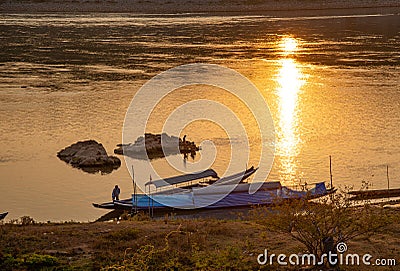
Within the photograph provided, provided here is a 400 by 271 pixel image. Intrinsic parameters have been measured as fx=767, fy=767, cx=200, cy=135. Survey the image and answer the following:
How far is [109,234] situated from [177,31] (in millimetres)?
59169

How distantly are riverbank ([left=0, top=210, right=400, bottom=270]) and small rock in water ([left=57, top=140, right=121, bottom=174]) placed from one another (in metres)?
10.3

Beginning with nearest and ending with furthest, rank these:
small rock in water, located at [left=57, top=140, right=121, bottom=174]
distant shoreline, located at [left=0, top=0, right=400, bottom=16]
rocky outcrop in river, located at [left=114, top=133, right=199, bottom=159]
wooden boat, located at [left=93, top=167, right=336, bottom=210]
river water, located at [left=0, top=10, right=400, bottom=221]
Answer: wooden boat, located at [left=93, top=167, right=336, bottom=210], river water, located at [left=0, top=10, right=400, bottom=221], small rock in water, located at [left=57, top=140, right=121, bottom=174], rocky outcrop in river, located at [left=114, top=133, right=199, bottom=159], distant shoreline, located at [left=0, top=0, right=400, bottom=16]

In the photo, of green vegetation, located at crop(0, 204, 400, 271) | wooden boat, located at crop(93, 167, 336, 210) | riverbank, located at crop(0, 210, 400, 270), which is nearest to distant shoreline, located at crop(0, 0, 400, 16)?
wooden boat, located at crop(93, 167, 336, 210)

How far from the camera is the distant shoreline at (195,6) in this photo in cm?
10325

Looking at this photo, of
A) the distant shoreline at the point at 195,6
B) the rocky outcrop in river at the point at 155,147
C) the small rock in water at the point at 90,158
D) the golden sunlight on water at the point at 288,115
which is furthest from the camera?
the distant shoreline at the point at 195,6

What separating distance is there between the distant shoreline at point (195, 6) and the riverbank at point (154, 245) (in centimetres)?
8975

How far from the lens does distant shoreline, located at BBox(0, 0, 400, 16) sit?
4065 inches

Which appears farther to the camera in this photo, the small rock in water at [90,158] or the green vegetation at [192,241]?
the small rock in water at [90,158]

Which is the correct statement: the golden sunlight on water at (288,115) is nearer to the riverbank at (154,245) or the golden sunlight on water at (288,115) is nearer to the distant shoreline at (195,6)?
the riverbank at (154,245)

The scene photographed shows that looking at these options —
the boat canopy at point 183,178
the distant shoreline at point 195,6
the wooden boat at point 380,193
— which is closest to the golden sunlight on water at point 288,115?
the boat canopy at point 183,178

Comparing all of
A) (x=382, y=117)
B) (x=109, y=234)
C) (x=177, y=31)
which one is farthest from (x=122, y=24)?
(x=109, y=234)

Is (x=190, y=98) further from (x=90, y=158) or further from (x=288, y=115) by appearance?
(x=90, y=158)

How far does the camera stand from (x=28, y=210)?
790 inches

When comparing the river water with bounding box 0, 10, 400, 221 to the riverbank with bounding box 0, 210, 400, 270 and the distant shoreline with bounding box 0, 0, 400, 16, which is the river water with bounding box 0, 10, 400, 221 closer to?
the riverbank with bounding box 0, 210, 400, 270
